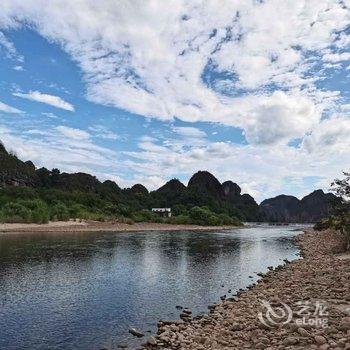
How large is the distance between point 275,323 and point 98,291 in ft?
39.2

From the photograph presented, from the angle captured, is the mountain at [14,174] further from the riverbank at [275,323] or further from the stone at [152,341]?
the stone at [152,341]

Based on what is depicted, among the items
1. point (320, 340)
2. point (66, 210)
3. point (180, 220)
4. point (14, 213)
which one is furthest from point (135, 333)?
point (180, 220)

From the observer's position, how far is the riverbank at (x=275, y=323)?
11742 millimetres

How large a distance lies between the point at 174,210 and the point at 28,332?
156 m

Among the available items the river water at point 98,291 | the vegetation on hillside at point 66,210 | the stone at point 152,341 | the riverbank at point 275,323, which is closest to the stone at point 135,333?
the river water at point 98,291

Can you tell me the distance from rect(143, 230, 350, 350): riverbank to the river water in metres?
1.50

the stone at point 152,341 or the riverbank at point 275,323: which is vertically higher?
the riverbank at point 275,323

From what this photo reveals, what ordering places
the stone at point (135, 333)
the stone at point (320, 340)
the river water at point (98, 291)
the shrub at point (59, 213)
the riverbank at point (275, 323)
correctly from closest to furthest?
1. the stone at point (320, 340)
2. the riverbank at point (275, 323)
3. the stone at point (135, 333)
4. the river water at point (98, 291)
5. the shrub at point (59, 213)

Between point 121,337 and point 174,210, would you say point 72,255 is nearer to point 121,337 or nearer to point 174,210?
point 121,337

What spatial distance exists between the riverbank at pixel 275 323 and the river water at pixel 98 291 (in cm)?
150

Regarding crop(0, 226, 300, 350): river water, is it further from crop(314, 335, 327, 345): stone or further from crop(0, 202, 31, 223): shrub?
crop(0, 202, 31, 223): shrub

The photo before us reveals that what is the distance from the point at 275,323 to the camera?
47.0ft

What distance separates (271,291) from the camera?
21328 mm

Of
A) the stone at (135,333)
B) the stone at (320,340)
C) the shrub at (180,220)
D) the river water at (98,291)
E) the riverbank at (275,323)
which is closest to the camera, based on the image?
the stone at (320,340)
